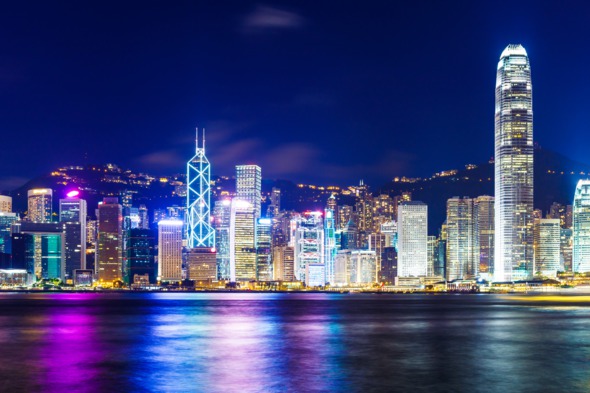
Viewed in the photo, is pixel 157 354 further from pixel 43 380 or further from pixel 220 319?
pixel 220 319

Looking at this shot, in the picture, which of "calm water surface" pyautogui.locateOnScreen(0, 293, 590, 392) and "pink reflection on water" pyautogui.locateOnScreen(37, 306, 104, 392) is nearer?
"calm water surface" pyautogui.locateOnScreen(0, 293, 590, 392)

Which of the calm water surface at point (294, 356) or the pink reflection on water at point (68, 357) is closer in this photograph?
the calm water surface at point (294, 356)

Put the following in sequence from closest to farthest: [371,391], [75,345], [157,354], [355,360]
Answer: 1. [371,391]
2. [355,360]
3. [157,354]
4. [75,345]

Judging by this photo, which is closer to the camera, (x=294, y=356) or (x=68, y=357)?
(x=68, y=357)

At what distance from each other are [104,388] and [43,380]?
4354mm

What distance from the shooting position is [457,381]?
137 feet

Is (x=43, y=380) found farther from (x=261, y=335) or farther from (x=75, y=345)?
(x=261, y=335)

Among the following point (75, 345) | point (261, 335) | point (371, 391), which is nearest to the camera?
point (371, 391)

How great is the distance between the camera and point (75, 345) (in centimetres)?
6009

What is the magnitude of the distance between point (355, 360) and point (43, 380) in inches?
703

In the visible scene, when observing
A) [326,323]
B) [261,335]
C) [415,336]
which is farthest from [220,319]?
[415,336]

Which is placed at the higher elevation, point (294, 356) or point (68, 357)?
point (68, 357)

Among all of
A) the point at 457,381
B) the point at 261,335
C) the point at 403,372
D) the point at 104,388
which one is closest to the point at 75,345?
the point at 261,335

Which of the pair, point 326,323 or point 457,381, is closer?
point 457,381
